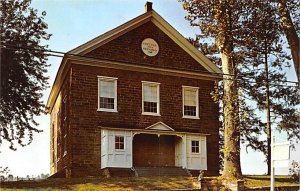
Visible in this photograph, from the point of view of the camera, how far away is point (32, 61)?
2080 centimetres

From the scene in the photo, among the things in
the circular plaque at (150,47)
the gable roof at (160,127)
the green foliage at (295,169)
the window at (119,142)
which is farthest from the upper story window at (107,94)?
the green foliage at (295,169)

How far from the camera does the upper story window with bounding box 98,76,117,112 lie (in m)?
21.1

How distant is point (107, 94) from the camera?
21266mm

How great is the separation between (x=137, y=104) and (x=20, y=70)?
5211 mm

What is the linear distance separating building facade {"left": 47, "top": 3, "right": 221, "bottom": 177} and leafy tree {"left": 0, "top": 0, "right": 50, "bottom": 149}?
4.44 ft

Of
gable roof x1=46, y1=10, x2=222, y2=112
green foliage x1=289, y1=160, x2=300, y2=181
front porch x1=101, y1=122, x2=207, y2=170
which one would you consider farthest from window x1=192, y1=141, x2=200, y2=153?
green foliage x1=289, y1=160, x2=300, y2=181

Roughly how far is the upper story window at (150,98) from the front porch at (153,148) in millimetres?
738

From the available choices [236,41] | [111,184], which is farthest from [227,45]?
[111,184]

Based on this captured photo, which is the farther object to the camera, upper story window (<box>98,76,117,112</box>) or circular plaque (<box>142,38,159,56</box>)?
circular plaque (<box>142,38,159,56</box>)

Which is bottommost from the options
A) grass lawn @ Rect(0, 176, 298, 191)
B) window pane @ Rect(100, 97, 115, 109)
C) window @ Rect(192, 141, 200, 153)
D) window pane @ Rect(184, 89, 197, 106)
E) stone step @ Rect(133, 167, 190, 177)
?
stone step @ Rect(133, 167, 190, 177)

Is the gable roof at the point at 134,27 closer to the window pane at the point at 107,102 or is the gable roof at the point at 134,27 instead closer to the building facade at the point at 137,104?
the building facade at the point at 137,104

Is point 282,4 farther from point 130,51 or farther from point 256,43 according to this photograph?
point 130,51

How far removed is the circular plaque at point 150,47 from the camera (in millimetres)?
22219

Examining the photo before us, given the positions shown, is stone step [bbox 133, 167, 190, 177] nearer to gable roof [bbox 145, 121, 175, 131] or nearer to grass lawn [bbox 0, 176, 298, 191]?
gable roof [bbox 145, 121, 175, 131]
